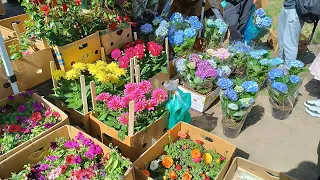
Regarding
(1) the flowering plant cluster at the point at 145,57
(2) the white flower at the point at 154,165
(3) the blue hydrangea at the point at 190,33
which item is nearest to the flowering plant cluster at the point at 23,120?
(2) the white flower at the point at 154,165

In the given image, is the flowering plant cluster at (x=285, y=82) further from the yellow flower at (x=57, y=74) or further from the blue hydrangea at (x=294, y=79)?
the yellow flower at (x=57, y=74)

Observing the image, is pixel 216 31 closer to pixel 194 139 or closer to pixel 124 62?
pixel 124 62

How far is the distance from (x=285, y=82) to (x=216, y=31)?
140cm

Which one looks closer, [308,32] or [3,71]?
[3,71]

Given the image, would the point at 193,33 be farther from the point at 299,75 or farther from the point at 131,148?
the point at 131,148

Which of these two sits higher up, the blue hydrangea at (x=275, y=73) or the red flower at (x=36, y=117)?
the blue hydrangea at (x=275, y=73)

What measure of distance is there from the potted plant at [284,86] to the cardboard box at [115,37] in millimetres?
1845

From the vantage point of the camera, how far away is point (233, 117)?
10.2 ft

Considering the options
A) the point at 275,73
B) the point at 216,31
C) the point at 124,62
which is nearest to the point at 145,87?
the point at 124,62

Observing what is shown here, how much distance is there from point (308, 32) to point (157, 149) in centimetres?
477

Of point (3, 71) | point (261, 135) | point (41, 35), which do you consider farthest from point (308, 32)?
point (3, 71)

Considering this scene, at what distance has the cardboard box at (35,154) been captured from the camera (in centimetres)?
201

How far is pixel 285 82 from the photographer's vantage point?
3.30m

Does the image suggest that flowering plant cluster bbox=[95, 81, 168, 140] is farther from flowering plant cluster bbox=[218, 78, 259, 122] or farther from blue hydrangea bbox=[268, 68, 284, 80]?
blue hydrangea bbox=[268, 68, 284, 80]
